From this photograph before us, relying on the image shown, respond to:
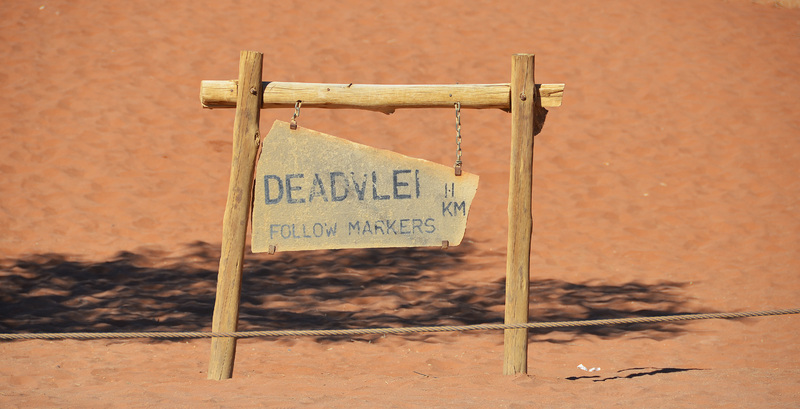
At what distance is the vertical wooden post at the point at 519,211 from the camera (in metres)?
5.12

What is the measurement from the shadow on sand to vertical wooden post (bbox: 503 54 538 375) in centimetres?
171

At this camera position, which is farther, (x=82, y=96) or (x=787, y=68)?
(x=787, y=68)

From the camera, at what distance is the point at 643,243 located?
31.2 feet

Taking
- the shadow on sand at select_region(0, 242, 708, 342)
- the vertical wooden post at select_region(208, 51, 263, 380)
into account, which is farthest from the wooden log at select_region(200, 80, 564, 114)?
the shadow on sand at select_region(0, 242, 708, 342)

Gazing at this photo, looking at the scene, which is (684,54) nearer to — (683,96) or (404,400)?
(683,96)

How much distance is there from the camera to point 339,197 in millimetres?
5086

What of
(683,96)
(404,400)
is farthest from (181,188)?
(683,96)

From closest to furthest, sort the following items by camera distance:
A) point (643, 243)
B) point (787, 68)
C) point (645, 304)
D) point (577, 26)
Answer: point (645, 304)
point (643, 243)
point (787, 68)
point (577, 26)

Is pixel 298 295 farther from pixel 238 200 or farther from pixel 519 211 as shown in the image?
pixel 519 211

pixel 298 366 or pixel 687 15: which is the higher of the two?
pixel 687 15

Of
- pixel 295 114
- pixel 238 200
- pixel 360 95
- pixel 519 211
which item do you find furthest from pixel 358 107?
pixel 519 211

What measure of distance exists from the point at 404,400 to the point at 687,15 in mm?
14139

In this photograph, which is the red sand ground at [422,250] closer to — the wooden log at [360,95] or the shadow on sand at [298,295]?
the shadow on sand at [298,295]

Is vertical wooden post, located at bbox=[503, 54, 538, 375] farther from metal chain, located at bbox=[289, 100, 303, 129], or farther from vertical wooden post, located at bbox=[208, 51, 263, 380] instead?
vertical wooden post, located at bbox=[208, 51, 263, 380]
